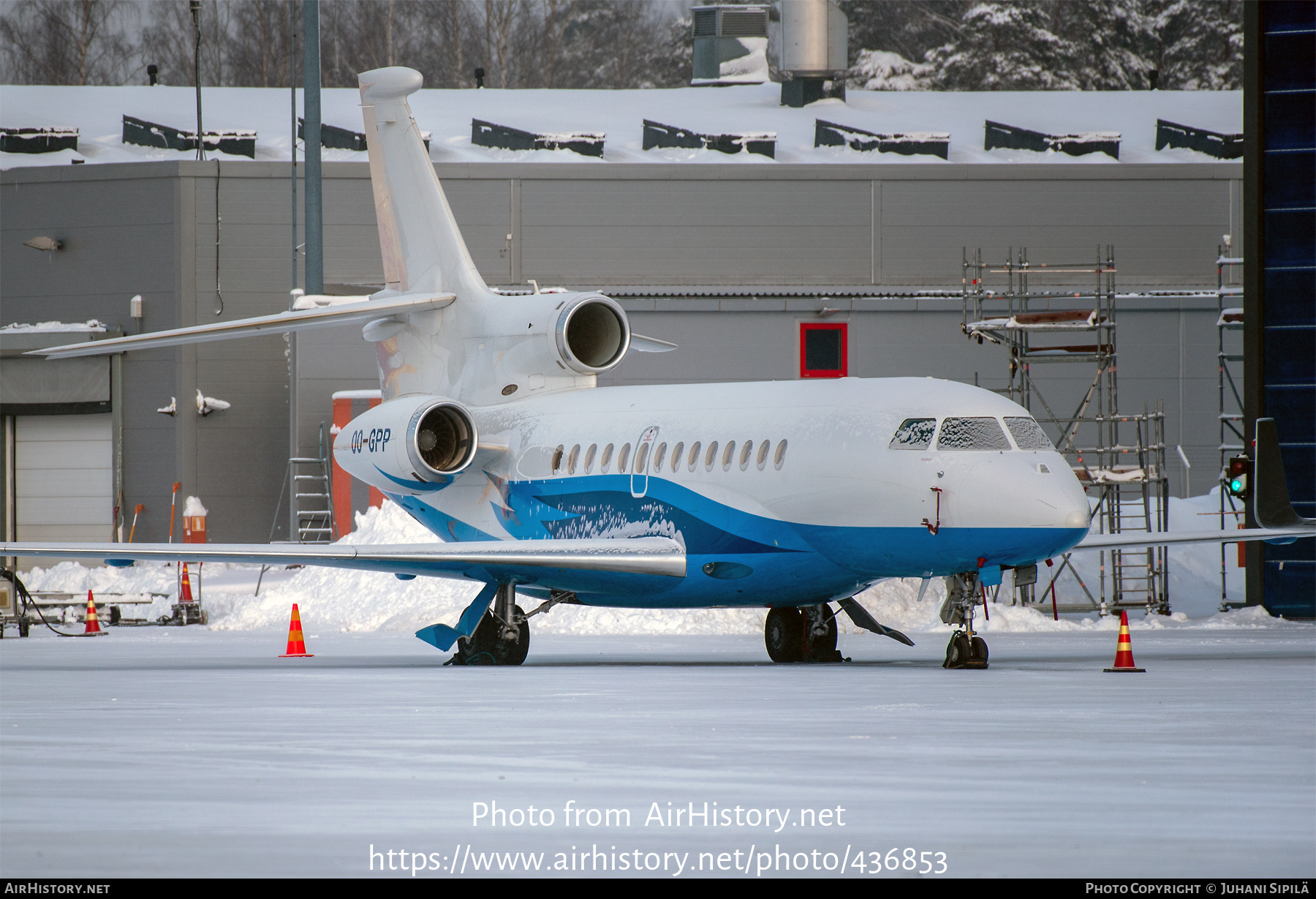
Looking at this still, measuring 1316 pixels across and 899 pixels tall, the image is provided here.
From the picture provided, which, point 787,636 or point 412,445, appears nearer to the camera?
point 787,636

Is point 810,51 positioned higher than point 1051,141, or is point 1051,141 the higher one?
point 810,51

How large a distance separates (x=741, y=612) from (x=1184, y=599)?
917cm

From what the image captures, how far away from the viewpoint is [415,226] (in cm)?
2252

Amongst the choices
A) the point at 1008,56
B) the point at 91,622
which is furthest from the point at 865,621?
the point at 1008,56

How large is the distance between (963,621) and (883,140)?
26.6 m

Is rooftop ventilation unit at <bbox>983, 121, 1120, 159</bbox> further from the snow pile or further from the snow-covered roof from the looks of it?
the snow pile

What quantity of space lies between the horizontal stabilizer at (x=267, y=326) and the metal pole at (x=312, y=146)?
10.9m

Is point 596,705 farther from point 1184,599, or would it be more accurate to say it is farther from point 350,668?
point 1184,599

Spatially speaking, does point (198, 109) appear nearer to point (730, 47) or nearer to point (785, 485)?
point (730, 47)

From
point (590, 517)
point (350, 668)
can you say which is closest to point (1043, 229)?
point (590, 517)

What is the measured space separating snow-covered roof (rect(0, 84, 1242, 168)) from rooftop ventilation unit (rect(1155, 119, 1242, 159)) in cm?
25

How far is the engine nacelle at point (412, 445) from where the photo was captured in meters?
20.1

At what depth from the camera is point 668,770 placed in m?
8.46
